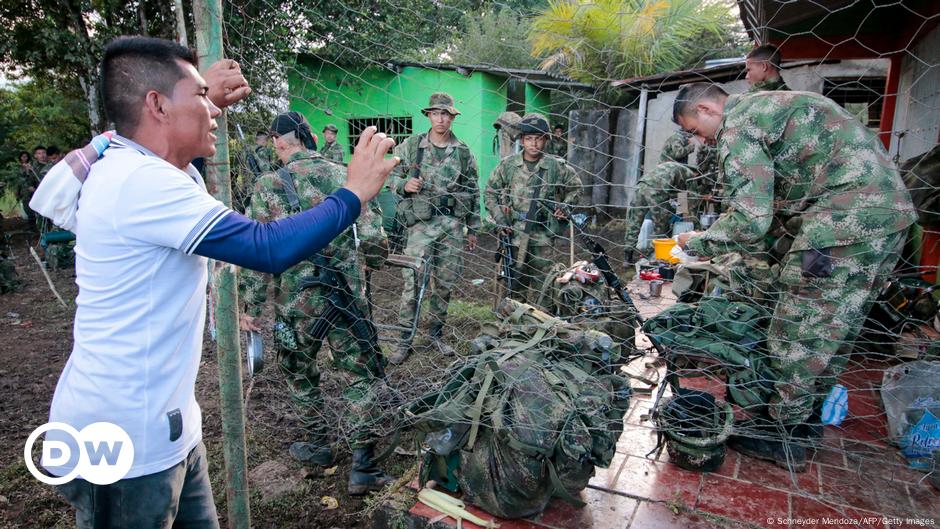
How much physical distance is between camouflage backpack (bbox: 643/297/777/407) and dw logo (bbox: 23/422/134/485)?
2090mm

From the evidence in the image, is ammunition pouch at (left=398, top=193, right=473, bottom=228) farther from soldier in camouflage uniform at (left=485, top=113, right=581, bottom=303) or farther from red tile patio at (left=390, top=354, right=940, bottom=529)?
red tile patio at (left=390, top=354, right=940, bottom=529)

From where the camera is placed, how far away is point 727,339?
8.73ft

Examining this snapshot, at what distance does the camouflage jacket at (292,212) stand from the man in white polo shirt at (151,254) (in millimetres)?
1606

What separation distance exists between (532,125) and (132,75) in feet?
13.0

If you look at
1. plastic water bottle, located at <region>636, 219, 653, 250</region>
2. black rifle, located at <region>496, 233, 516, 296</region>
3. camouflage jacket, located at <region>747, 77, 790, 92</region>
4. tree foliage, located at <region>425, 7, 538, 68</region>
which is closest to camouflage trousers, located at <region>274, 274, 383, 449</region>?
black rifle, located at <region>496, 233, 516, 296</region>

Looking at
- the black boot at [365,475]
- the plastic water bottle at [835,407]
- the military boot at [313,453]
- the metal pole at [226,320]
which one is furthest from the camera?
the military boot at [313,453]

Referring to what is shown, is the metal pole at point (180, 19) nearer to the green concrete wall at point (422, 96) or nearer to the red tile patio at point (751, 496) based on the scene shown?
the red tile patio at point (751, 496)

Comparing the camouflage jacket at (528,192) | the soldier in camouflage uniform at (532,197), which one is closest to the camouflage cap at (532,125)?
the soldier in camouflage uniform at (532,197)

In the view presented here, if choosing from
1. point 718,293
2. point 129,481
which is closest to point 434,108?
point 718,293

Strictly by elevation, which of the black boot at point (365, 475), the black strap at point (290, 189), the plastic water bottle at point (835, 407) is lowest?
the black boot at point (365, 475)

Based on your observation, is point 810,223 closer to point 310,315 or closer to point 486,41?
point 310,315

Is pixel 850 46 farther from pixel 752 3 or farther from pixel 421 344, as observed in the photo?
pixel 421 344

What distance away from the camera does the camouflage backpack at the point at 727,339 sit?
2.56 meters

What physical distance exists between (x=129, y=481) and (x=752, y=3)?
5.62 meters
